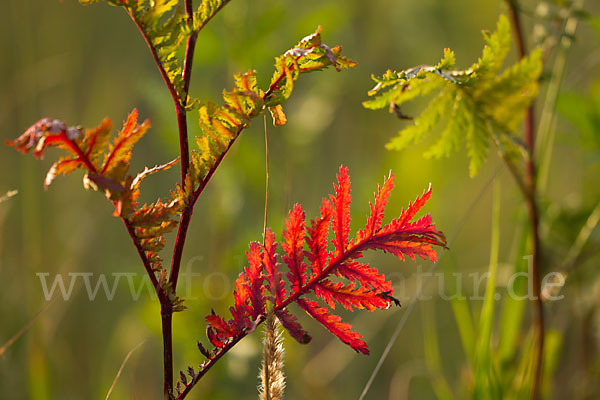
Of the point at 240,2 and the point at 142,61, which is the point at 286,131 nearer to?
the point at 240,2

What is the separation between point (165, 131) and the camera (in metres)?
1.12

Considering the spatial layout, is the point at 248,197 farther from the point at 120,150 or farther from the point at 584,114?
the point at 120,150

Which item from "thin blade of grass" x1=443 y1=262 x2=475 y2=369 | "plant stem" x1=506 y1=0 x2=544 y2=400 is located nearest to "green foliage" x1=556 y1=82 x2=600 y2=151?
"plant stem" x1=506 y1=0 x2=544 y2=400

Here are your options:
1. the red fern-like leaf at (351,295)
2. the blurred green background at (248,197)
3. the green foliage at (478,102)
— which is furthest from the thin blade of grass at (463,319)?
the red fern-like leaf at (351,295)

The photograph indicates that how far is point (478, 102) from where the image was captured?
0.65 metres

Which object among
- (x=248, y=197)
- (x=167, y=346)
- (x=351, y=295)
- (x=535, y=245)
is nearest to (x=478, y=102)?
(x=535, y=245)

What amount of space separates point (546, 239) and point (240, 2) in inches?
28.9

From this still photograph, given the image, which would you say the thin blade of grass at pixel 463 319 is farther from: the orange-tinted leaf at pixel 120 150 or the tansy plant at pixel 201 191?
the orange-tinted leaf at pixel 120 150

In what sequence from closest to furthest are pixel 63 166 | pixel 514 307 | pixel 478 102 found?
pixel 63 166 < pixel 478 102 < pixel 514 307

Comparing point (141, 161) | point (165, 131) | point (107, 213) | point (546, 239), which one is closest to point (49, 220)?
point (107, 213)

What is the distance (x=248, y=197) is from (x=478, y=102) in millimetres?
828

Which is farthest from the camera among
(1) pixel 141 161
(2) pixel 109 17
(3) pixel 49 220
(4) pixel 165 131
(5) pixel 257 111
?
(2) pixel 109 17

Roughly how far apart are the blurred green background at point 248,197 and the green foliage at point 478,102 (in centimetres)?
14

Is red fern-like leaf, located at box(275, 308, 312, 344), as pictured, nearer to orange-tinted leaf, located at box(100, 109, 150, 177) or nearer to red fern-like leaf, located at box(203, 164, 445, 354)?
red fern-like leaf, located at box(203, 164, 445, 354)
